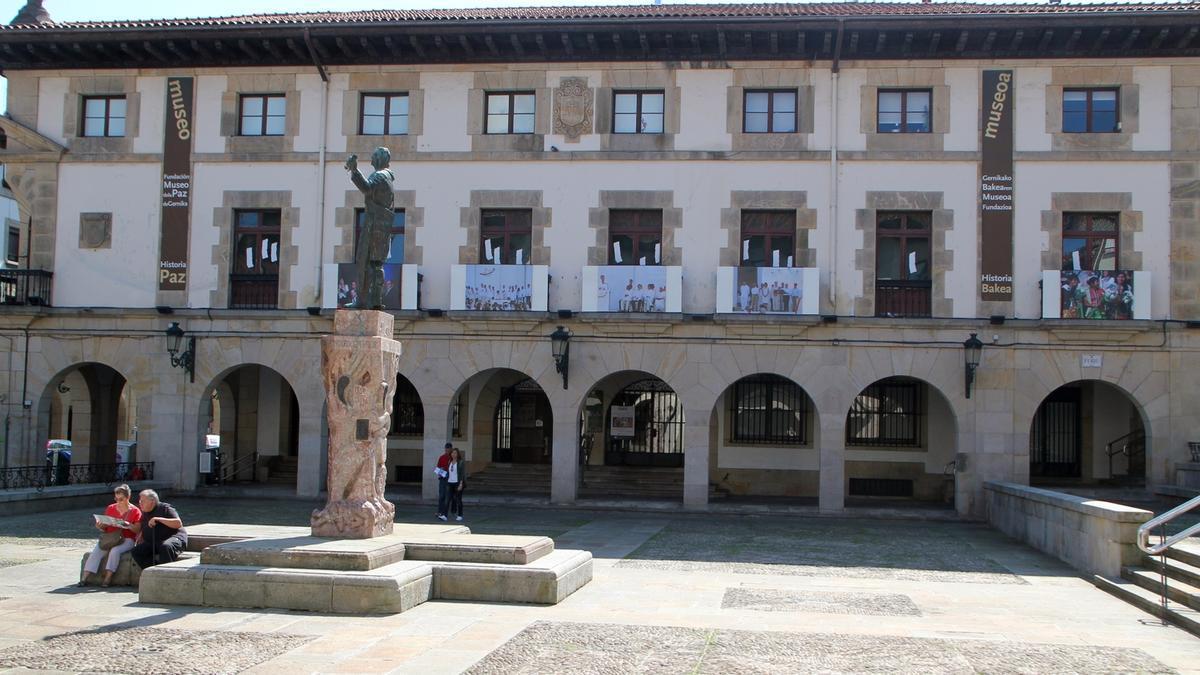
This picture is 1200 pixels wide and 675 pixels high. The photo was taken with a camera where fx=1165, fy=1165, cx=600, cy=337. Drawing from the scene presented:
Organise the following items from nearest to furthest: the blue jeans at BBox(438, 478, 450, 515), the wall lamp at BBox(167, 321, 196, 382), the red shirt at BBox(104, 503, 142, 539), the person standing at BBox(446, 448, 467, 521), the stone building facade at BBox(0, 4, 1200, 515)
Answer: the red shirt at BBox(104, 503, 142, 539)
the person standing at BBox(446, 448, 467, 521)
the blue jeans at BBox(438, 478, 450, 515)
the stone building facade at BBox(0, 4, 1200, 515)
the wall lamp at BBox(167, 321, 196, 382)

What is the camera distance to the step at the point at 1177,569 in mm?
12164

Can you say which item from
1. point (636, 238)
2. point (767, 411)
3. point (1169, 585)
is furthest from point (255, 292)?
point (1169, 585)

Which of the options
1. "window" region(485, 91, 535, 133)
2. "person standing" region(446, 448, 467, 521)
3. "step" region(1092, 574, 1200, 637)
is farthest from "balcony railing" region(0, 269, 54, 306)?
"step" region(1092, 574, 1200, 637)

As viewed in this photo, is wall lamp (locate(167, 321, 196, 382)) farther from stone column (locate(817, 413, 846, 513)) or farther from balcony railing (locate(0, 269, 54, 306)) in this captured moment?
stone column (locate(817, 413, 846, 513))

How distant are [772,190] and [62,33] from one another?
47.8 feet

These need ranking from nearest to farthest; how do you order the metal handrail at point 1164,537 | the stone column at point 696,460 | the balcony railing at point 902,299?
1. the metal handrail at point 1164,537
2. the balcony railing at point 902,299
3. the stone column at point 696,460

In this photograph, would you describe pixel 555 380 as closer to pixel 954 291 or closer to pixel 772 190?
pixel 772 190

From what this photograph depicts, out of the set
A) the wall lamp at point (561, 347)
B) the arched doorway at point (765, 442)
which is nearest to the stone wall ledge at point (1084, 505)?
the arched doorway at point (765, 442)

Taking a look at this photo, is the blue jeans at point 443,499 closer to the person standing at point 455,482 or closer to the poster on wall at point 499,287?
the person standing at point 455,482

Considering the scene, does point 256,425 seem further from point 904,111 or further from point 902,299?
point 904,111

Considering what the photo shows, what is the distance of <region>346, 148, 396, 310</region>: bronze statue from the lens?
518 inches

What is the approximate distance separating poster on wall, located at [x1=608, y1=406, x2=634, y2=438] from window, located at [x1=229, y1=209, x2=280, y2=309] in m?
8.01

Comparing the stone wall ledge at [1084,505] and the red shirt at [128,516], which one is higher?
the stone wall ledge at [1084,505]

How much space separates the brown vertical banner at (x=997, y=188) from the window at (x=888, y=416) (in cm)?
400
